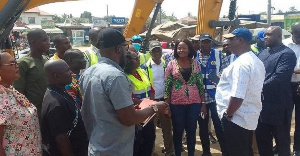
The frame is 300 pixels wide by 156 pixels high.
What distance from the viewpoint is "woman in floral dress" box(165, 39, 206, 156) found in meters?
4.21

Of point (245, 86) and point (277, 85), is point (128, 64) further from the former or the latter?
point (277, 85)

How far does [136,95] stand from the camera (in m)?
3.84

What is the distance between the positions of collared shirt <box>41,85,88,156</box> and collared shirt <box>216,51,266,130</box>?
4.66 feet

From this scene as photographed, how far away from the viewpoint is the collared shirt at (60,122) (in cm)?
239

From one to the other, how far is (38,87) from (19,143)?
44.0 inches

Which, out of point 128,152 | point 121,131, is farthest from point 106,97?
point 128,152

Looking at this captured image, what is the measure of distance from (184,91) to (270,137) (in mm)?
1179

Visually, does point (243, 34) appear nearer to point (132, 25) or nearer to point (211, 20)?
point (211, 20)

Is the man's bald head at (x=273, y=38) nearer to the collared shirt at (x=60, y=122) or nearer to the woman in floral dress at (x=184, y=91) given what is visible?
the woman in floral dress at (x=184, y=91)

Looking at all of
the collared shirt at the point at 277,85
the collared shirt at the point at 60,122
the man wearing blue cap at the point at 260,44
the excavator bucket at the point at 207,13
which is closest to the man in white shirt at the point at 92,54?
the collared shirt at the point at 60,122

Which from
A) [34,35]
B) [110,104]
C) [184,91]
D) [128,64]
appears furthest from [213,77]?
[110,104]

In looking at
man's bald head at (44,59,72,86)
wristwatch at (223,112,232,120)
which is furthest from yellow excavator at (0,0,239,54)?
wristwatch at (223,112,232,120)

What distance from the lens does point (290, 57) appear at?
367 centimetres

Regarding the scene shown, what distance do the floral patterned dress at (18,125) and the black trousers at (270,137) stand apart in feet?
8.66
